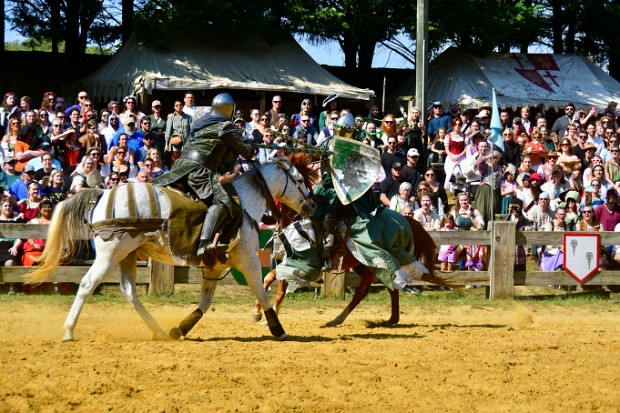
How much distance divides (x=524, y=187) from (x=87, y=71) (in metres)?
10.5

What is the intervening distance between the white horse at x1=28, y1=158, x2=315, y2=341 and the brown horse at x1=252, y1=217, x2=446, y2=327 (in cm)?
138

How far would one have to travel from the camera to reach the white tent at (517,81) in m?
23.2

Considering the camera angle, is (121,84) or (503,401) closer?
(503,401)

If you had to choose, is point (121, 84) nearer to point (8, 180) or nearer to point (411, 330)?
point (8, 180)

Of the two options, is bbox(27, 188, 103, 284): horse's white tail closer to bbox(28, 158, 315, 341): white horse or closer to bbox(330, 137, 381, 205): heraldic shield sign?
bbox(28, 158, 315, 341): white horse

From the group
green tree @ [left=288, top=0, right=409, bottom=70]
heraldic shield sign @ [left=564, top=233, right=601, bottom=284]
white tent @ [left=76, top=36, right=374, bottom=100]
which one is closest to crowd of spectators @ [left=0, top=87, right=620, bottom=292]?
heraldic shield sign @ [left=564, top=233, right=601, bottom=284]

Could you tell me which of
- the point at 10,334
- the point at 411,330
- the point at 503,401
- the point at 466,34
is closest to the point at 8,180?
the point at 10,334

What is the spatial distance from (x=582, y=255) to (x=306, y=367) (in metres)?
7.44

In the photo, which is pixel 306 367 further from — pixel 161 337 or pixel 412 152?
pixel 412 152

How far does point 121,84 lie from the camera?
19.3 metres

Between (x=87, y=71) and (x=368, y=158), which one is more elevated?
(x=87, y=71)

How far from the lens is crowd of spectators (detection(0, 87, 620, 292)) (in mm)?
14703

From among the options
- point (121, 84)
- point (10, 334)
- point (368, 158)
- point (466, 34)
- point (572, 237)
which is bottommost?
point (10, 334)

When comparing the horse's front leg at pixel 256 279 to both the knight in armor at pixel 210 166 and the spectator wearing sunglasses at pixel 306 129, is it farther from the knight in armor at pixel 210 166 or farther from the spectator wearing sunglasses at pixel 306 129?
the spectator wearing sunglasses at pixel 306 129
